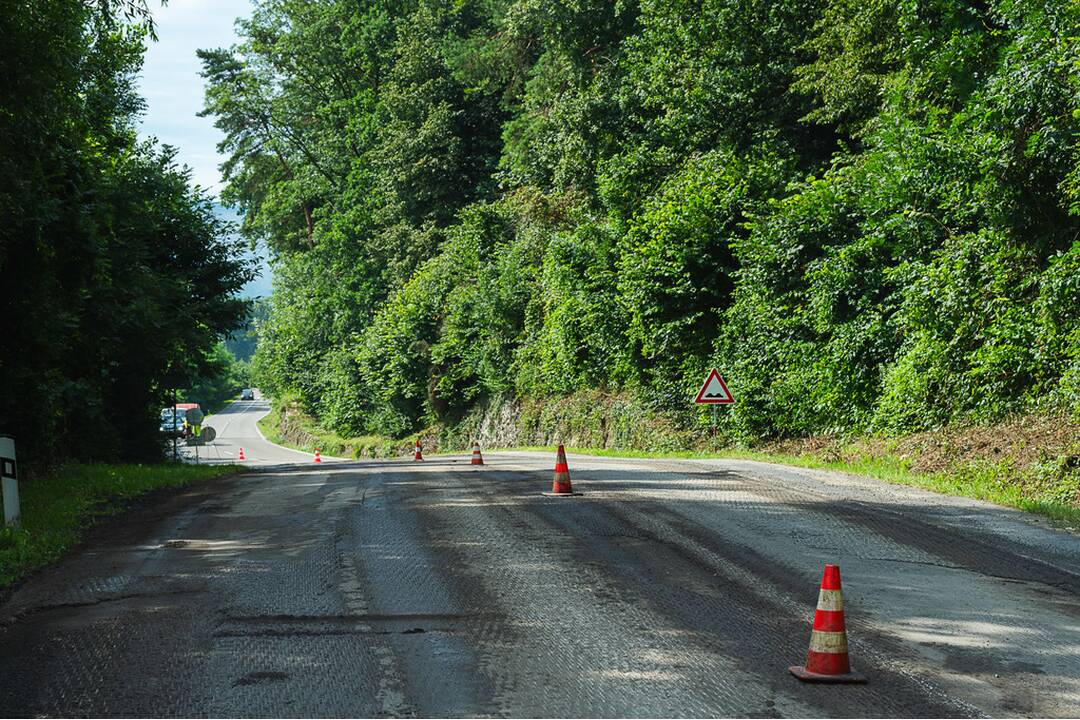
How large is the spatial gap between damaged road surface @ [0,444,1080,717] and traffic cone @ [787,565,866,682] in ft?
0.28

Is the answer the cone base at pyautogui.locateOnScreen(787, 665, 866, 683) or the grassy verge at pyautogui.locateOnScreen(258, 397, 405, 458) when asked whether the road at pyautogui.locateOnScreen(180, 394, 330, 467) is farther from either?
the cone base at pyautogui.locateOnScreen(787, 665, 866, 683)

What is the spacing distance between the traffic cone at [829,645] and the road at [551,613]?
0.11m

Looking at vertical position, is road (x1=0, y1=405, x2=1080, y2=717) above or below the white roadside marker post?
below

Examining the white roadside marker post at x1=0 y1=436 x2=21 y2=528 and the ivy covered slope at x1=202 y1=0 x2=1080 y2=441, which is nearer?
the white roadside marker post at x1=0 y1=436 x2=21 y2=528

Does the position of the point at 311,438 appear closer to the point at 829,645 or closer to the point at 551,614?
the point at 551,614

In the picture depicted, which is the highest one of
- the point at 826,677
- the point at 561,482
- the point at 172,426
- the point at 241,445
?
the point at 172,426

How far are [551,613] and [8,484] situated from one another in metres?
7.40

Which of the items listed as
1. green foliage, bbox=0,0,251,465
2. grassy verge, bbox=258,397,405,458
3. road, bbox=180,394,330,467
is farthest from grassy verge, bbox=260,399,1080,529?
grassy verge, bbox=258,397,405,458

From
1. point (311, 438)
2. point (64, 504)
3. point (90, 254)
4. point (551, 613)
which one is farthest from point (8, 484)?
point (311, 438)

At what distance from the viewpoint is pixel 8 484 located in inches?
451

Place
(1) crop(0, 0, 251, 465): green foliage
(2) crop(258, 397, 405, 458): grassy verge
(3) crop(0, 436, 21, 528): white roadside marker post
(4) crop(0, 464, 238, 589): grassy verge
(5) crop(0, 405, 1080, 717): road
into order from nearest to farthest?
(5) crop(0, 405, 1080, 717): road → (4) crop(0, 464, 238, 589): grassy verge → (3) crop(0, 436, 21, 528): white roadside marker post → (1) crop(0, 0, 251, 465): green foliage → (2) crop(258, 397, 405, 458): grassy verge

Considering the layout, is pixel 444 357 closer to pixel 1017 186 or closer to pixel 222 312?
pixel 222 312

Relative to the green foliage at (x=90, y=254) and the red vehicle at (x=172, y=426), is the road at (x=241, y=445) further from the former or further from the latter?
the green foliage at (x=90, y=254)

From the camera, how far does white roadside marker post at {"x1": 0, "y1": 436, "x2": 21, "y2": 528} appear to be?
11297 mm
